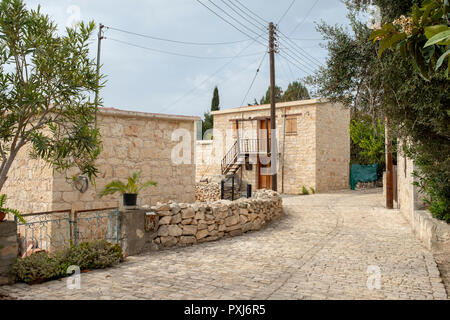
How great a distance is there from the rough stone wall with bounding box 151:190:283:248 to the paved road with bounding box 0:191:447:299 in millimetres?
302

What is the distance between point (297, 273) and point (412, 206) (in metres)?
4.71

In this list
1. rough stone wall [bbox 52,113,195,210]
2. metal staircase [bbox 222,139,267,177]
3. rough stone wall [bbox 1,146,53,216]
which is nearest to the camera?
rough stone wall [bbox 1,146,53,216]

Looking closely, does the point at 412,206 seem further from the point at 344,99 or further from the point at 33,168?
the point at 33,168

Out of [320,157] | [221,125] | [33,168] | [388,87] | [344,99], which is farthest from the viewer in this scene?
[221,125]

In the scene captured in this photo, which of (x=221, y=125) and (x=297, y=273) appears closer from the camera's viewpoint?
(x=297, y=273)

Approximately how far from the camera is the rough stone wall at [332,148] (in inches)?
714

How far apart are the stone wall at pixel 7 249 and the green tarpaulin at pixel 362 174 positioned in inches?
724

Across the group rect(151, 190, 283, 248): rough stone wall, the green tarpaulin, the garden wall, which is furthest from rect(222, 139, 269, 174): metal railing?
the garden wall

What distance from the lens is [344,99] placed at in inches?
306

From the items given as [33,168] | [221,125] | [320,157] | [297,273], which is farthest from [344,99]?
[221,125]

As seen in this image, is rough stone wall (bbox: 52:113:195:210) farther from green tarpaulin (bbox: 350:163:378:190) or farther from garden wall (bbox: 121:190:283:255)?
green tarpaulin (bbox: 350:163:378:190)

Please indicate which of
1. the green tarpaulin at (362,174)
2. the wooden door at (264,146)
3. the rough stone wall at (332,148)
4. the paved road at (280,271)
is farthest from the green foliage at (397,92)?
the green tarpaulin at (362,174)

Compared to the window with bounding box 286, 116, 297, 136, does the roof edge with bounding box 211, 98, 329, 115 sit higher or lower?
higher

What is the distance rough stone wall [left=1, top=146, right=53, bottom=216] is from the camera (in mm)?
8562
